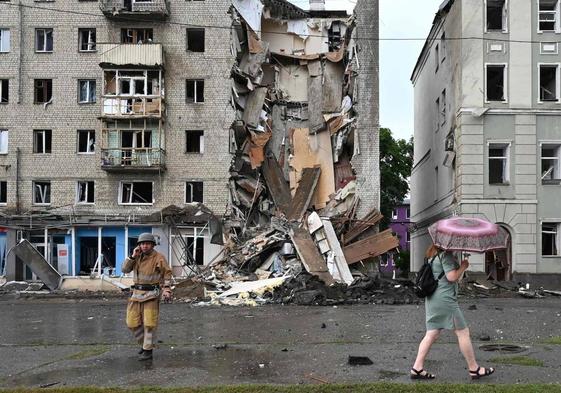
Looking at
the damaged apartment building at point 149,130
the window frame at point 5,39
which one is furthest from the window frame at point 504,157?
the window frame at point 5,39

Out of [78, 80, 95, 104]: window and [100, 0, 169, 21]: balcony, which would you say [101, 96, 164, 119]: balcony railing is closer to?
[78, 80, 95, 104]: window

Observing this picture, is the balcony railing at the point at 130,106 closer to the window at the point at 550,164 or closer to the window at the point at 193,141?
the window at the point at 193,141

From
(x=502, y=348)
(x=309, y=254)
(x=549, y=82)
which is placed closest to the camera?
(x=502, y=348)

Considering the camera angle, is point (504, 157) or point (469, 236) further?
point (504, 157)

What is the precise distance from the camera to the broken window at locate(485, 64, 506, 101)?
29891 mm

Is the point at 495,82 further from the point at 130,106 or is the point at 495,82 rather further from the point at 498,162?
the point at 130,106

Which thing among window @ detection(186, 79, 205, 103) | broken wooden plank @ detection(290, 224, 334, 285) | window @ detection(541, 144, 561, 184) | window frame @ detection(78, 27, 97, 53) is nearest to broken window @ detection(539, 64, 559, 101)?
window @ detection(541, 144, 561, 184)

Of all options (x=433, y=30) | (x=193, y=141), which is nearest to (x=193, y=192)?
(x=193, y=141)

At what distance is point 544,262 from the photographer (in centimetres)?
2898

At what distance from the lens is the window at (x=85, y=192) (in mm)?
34931

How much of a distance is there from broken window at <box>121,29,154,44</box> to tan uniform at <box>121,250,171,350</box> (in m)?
28.9

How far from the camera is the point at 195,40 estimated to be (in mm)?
36250

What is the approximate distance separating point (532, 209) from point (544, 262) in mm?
2480

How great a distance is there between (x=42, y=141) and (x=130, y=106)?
5.45 m
